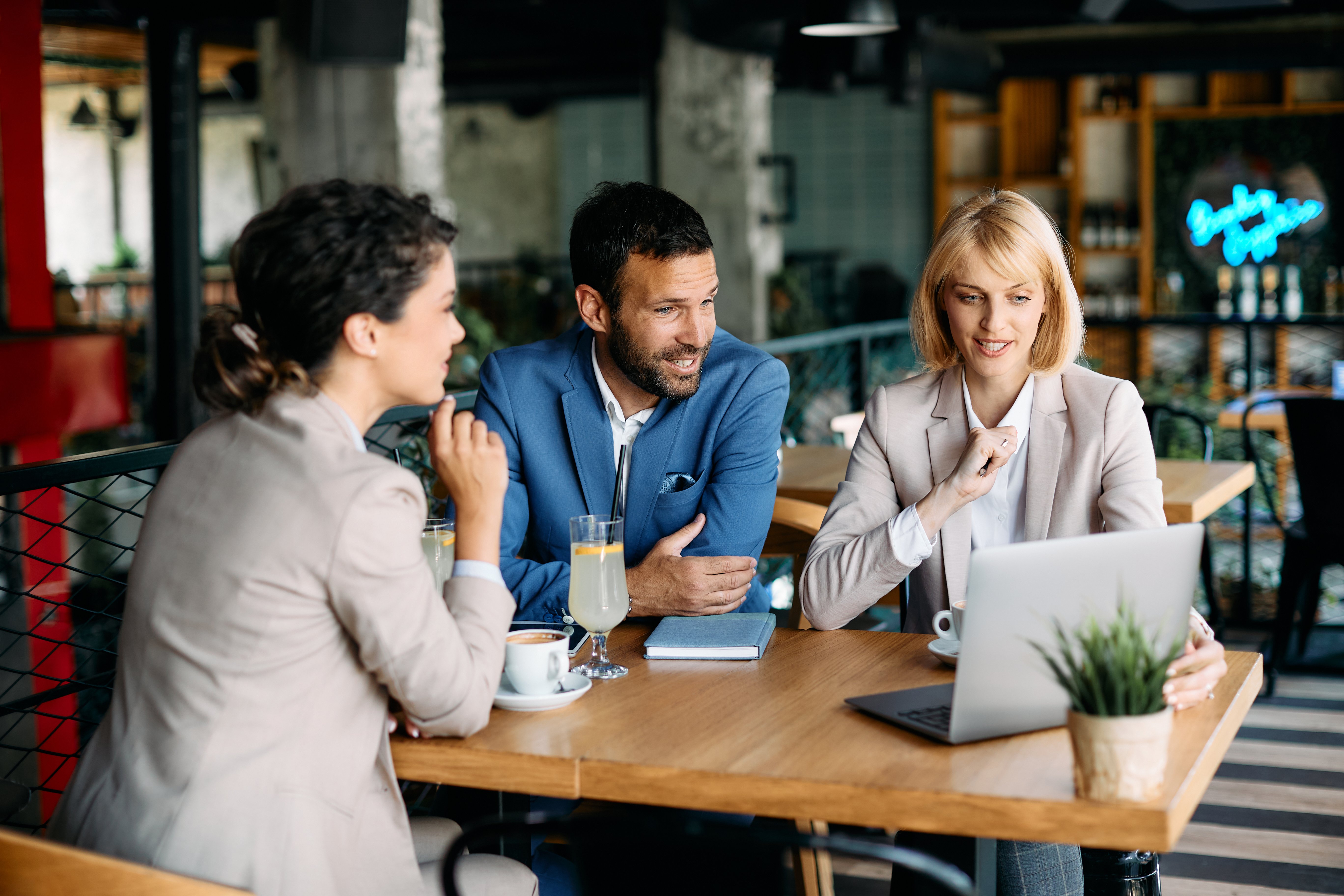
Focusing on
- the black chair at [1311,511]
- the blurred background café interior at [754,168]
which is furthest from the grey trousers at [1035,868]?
the black chair at [1311,511]

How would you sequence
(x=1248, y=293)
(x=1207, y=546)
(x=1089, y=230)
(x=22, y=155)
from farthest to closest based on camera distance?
(x=1089, y=230) < (x=1248, y=293) < (x=22, y=155) < (x=1207, y=546)

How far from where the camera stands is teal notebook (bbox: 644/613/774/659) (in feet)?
5.56

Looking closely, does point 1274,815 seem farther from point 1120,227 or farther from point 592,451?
point 1120,227

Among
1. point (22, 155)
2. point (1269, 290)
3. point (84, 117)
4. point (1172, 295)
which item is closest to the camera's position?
point (22, 155)

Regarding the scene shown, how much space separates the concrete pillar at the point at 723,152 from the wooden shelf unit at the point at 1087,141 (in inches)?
87.9

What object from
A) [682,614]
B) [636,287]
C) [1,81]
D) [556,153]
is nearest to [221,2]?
[1,81]

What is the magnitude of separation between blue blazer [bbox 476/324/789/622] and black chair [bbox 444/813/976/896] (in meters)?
0.98

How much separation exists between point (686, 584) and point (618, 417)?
43 cm

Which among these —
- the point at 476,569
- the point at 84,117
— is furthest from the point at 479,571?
the point at 84,117

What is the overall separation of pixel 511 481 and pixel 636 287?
40cm

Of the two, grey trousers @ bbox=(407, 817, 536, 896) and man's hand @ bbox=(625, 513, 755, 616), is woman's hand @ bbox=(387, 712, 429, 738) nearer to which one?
grey trousers @ bbox=(407, 817, 536, 896)

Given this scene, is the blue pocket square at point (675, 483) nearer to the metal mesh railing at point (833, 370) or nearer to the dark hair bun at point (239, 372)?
the dark hair bun at point (239, 372)

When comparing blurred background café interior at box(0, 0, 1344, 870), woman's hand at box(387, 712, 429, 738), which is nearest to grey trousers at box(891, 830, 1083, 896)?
woman's hand at box(387, 712, 429, 738)

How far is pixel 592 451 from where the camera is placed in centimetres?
216
